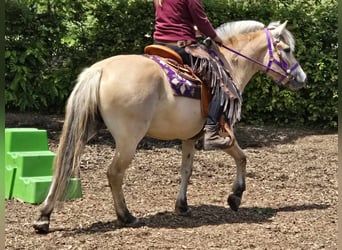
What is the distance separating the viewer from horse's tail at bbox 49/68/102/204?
5.45 meters

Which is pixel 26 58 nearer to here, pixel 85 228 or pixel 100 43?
pixel 100 43

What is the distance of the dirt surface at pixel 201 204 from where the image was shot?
5.32 meters

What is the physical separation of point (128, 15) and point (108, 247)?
5.92 metres

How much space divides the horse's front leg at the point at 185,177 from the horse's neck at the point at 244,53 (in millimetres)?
779

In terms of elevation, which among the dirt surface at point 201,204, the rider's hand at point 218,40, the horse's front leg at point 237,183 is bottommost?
the dirt surface at point 201,204

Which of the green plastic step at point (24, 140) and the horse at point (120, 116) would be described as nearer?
the horse at point (120, 116)

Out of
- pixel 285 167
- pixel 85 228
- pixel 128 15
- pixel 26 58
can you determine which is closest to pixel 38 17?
pixel 26 58

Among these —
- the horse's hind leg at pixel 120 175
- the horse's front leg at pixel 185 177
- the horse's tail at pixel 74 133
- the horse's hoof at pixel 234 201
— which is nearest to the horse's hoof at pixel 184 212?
the horse's front leg at pixel 185 177

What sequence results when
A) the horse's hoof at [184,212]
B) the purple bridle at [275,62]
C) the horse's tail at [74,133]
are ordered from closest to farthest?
the horse's tail at [74,133]
the horse's hoof at [184,212]
the purple bridle at [275,62]

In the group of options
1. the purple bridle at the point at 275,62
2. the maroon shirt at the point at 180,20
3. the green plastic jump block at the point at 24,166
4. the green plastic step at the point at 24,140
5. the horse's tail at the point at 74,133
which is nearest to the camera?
the horse's tail at the point at 74,133

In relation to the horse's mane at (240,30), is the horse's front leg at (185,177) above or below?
below

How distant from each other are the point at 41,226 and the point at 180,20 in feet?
7.22

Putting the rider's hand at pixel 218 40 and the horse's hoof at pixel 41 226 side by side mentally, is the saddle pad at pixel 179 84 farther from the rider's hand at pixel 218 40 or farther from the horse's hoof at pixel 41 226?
the horse's hoof at pixel 41 226

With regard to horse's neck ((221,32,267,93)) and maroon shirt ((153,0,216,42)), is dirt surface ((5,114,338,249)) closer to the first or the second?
horse's neck ((221,32,267,93))
